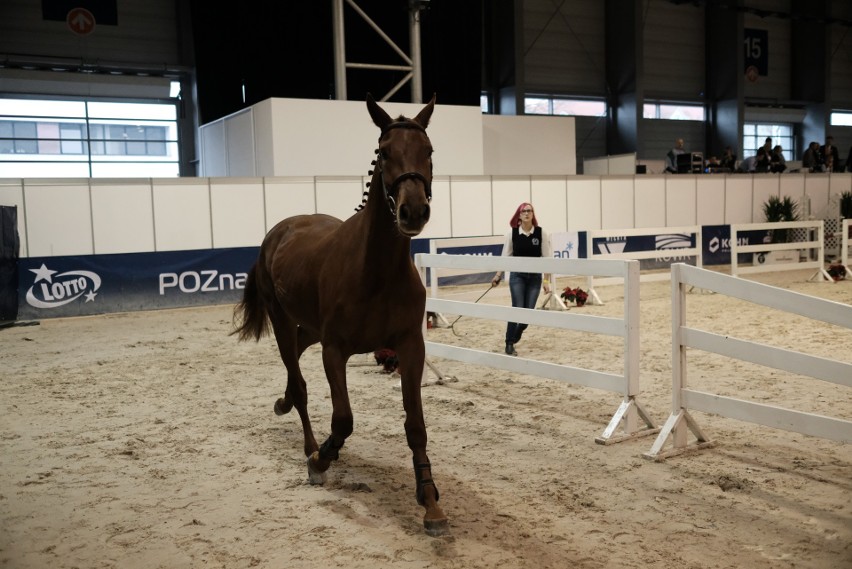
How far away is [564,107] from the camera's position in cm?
2723

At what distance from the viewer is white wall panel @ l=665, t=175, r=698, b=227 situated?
17766 millimetres

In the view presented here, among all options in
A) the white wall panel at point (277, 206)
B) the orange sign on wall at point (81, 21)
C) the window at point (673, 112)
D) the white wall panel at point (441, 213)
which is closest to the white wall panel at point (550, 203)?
the white wall panel at point (277, 206)

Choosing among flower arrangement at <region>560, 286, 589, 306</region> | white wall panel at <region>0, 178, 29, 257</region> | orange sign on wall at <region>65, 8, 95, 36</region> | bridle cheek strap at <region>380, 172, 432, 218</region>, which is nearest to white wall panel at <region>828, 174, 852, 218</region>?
flower arrangement at <region>560, 286, 589, 306</region>

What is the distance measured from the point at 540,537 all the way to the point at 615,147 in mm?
25573

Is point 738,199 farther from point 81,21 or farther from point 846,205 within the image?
point 81,21

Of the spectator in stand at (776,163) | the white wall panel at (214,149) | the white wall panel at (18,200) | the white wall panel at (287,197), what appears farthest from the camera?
the spectator in stand at (776,163)

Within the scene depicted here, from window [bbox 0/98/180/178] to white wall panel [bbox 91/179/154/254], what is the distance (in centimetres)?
1003

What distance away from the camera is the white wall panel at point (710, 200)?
59.5ft

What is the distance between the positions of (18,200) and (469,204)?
812cm

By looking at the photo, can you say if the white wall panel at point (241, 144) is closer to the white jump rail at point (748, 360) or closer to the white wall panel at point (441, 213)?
the white wall panel at point (441, 213)

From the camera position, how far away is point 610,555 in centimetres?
320

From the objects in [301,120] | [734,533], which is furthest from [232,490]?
[301,120]

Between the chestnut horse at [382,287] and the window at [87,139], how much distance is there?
19.6 metres

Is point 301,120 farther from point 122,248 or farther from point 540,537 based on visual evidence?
point 540,537
